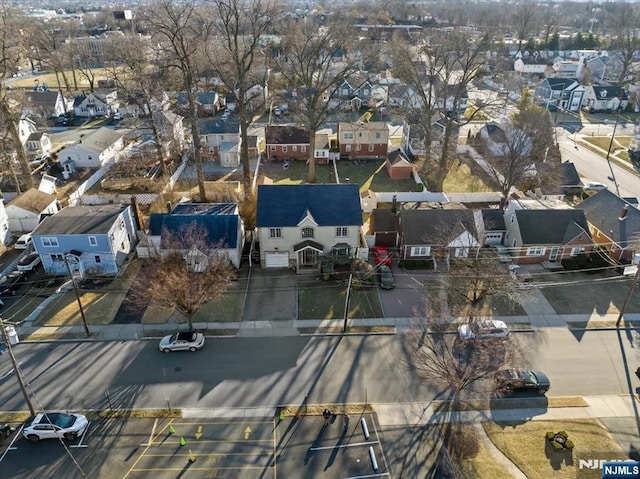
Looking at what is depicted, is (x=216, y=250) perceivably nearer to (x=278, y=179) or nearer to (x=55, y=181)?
(x=278, y=179)

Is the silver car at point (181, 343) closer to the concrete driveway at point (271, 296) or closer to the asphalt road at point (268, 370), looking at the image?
the asphalt road at point (268, 370)

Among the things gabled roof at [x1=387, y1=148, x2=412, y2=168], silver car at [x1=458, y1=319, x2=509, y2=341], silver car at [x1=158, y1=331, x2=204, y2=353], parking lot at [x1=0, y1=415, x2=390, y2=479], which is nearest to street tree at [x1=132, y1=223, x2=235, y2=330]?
silver car at [x1=158, y1=331, x2=204, y2=353]

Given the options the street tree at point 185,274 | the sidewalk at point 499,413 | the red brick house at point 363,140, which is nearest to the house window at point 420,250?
the street tree at point 185,274

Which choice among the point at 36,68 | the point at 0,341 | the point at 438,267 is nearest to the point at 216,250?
the point at 0,341

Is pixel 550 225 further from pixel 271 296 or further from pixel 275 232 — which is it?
pixel 271 296

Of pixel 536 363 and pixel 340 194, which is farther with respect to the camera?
pixel 340 194

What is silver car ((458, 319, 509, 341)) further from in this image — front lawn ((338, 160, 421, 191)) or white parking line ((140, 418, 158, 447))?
front lawn ((338, 160, 421, 191))

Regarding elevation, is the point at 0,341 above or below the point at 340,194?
below
